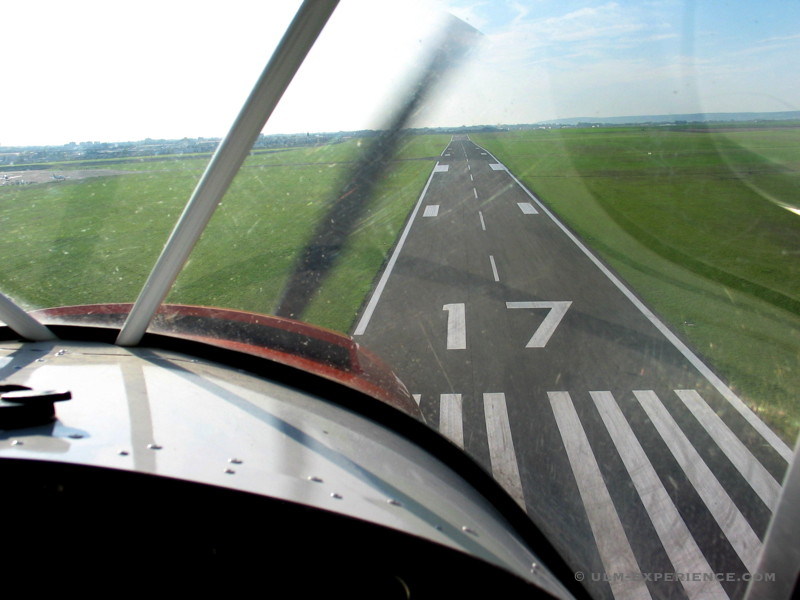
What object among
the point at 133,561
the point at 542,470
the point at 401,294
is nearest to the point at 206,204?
the point at 133,561

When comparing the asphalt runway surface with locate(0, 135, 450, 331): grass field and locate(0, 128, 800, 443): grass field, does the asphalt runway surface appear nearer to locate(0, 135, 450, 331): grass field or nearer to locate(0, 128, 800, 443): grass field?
locate(0, 128, 800, 443): grass field

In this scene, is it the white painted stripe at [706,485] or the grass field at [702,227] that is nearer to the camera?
the white painted stripe at [706,485]

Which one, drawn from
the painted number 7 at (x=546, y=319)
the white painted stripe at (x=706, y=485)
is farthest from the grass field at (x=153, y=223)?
the white painted stripe at (x=706, y=485)

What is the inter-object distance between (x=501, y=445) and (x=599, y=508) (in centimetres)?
75

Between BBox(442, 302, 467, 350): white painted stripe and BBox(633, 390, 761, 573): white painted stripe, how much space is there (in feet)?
4.65

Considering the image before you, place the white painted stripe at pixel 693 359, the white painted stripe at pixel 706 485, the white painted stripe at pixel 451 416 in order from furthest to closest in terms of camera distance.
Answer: the white painted stripe at pixel 451 416 → the white painted stripe at pixel 693 359 → the white painted stripe at pixel 706 485

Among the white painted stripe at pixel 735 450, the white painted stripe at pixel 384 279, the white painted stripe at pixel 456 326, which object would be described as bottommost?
the white painted stripe at pixel 735 450

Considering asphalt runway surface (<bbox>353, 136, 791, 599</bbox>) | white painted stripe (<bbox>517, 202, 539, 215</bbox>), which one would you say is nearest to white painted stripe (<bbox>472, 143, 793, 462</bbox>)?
asphalt runway surface (<bbox>353, 136, 791, 599</bbox>)

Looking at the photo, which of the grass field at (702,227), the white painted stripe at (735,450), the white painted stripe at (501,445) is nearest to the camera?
the white painted stripe at (735,450)

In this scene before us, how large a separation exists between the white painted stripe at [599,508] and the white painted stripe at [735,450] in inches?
22.7

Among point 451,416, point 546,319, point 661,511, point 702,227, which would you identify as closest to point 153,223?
point 451,416

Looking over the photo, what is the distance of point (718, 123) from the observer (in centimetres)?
248

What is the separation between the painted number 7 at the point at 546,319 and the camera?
430 cm

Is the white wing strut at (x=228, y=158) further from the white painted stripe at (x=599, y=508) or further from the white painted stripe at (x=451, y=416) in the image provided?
the white painted stripe at (x=599, y=508)
